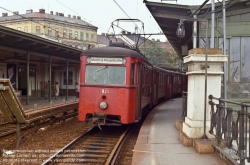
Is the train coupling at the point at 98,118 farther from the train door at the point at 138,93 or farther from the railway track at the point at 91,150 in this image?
the train door at the point at 138,93

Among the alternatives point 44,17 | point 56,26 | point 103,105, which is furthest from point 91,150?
point 56,26

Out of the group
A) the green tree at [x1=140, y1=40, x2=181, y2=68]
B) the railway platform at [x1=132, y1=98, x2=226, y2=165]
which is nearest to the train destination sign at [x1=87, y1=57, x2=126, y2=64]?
the railway platform at [x1=132, y1=98, x2=226, y2=165]

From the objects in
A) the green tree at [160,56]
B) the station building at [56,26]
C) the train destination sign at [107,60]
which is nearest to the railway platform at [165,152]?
the train destination sign at [107,60]

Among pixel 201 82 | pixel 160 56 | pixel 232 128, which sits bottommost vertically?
pixel 232 128

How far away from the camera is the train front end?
34.3ft

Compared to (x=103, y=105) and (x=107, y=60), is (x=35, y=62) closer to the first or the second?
(x=107, y=60)

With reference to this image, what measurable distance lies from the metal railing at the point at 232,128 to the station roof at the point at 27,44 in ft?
32.2

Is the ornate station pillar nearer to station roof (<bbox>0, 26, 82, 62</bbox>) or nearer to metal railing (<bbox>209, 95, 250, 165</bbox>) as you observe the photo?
metal railing (<bbox>209, 95, 250, 165</bbox>)

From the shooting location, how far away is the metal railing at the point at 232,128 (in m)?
5.20

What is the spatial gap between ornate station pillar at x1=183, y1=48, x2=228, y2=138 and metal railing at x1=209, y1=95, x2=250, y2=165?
0.25 metres

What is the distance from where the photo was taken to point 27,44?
17328 millimetres

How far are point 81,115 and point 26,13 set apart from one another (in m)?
65.4

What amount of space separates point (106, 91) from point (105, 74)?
56 centimetres

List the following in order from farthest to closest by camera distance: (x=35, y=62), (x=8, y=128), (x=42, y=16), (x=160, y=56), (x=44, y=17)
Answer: (x=42, y=16) < (x=44, y=17) < (x=160, y=56) < (x=35, y=62) < (x=8, y=128)
